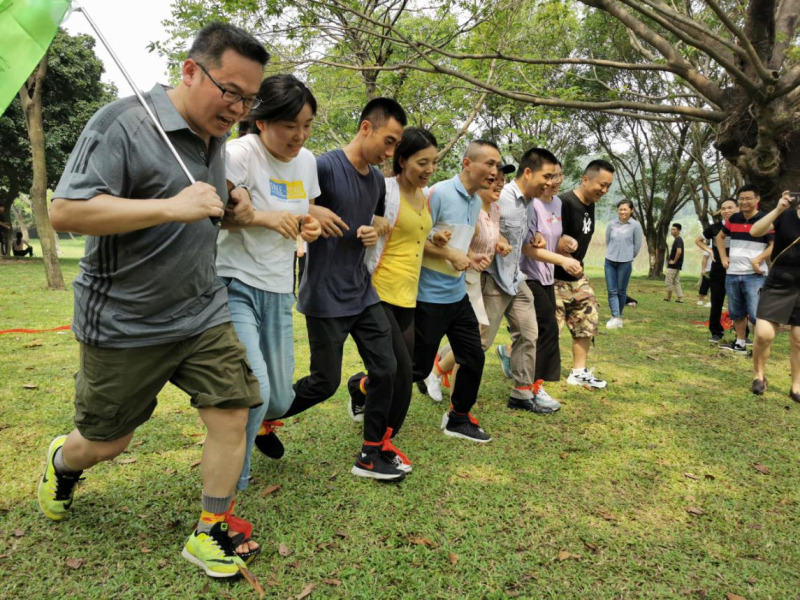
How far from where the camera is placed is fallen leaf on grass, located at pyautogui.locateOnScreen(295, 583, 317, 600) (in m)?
2.45

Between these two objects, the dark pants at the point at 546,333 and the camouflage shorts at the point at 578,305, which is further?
the camouflage shorts at the point at 578,305

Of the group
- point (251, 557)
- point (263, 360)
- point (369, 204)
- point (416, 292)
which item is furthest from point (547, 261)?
point (251, 557)

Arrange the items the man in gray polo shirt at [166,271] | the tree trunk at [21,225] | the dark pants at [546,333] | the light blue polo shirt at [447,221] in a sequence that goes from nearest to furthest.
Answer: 1. the man in gray polo shirt at [166,271]
2. the light blue polo shirt at [447,221]
3. the dark pants at [546,333]
4. the tree trunk at [21,225]

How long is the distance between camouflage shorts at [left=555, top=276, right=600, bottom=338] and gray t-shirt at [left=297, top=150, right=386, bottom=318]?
9.37 ft

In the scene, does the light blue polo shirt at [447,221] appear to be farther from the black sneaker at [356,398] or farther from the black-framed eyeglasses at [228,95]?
the black-framed eyeglasses at [228,95]

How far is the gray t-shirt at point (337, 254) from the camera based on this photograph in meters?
3.34

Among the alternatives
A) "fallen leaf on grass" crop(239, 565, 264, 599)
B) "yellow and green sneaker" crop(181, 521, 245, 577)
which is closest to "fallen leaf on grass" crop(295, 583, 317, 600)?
"fallen leaf on grass" crop(239, 565, 264, 599)

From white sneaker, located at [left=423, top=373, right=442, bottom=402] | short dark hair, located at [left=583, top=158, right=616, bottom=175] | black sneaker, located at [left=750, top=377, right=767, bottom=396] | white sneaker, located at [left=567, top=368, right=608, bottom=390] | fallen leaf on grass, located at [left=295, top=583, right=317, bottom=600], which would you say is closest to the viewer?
fallen leaf on grass, located at [left=295, top=583, right=317, bottom=600]

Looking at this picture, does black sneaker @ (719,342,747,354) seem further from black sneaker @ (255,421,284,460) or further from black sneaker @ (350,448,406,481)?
black sneaker @ (255,421,284,460)

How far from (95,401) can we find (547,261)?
3711mm

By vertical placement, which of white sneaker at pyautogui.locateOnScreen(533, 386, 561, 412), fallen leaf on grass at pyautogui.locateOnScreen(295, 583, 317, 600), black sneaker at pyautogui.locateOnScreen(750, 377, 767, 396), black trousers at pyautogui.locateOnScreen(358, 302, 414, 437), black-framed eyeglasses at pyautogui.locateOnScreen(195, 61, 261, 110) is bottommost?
fallen leaf on grass at pyautogui.locateOnScreen(295, 583, 317, 600)

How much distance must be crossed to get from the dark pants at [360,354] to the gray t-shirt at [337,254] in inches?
3.3

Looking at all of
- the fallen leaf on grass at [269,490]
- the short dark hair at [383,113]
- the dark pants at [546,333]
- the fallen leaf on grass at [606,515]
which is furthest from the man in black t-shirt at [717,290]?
the fallen leaf on grass at [269,490]

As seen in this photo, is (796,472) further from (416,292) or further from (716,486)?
(416,292)
